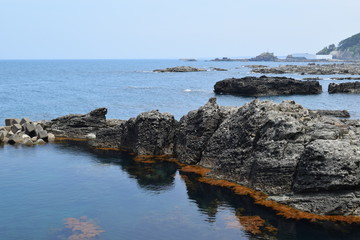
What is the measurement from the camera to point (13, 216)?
1065 inches

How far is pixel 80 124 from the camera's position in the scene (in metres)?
53.3

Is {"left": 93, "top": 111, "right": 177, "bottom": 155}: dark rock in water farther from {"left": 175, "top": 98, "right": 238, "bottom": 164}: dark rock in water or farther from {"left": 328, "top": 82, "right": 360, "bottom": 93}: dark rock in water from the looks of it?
{"left": 328, "top": 82, "right": 360, "bottom": 93}: dark rock in water

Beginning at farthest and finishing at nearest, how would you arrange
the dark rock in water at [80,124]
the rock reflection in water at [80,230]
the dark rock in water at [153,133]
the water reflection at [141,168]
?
the dark rock in water at [80,124] → the dark rock in water at [153,133] → the water reflection at [141,168] → the rock reflection in water at [80,230]

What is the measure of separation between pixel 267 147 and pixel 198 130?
10.1 meters

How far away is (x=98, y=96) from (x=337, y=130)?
83568 mm

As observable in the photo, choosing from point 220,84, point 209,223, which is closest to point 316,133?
point 209,223

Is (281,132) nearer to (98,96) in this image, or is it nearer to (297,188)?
(297,188)

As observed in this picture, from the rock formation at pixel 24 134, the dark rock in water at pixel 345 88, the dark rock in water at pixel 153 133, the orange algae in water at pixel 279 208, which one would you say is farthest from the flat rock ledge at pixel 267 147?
the dark rock in water at pixel 345 88

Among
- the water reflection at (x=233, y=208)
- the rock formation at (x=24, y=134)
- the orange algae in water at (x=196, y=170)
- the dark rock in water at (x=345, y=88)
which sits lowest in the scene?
the water reflection at (x=233, y=208)

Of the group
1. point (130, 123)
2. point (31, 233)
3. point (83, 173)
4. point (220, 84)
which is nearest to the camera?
point (31, 233)

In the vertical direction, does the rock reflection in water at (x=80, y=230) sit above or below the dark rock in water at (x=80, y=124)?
below

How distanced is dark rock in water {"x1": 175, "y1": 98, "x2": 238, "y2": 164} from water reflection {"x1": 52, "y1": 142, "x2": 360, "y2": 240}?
192 centimetres

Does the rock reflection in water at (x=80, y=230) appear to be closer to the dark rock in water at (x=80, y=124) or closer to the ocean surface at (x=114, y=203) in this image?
the ocean surface at (x=114, y=203)

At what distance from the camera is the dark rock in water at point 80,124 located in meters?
52.7
